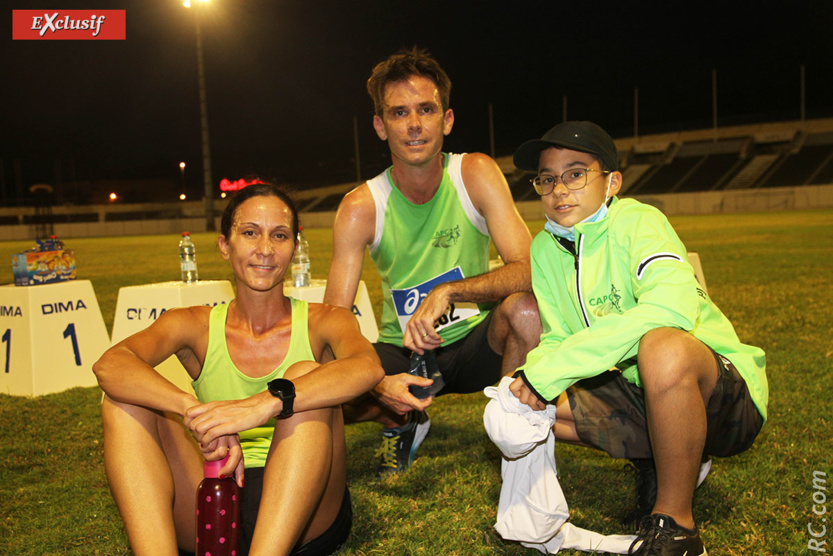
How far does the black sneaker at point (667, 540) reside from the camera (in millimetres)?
2088

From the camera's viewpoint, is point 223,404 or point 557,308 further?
point 557,308

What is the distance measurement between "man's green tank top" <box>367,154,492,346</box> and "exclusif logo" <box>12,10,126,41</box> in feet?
16.5

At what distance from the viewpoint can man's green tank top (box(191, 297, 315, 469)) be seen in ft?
7.77

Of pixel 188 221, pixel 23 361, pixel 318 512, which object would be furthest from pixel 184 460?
pixel 188 221

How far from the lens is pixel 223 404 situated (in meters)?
1.99

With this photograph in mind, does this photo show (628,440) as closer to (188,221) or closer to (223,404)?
(223,404)

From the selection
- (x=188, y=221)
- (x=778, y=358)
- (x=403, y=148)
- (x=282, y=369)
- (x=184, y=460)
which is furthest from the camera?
(x=188, y=221)

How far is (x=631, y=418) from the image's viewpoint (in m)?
2.51

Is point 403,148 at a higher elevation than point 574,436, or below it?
higher

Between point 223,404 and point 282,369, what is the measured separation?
0.40 m

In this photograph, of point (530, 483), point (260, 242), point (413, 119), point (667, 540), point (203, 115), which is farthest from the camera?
point (203, 115)

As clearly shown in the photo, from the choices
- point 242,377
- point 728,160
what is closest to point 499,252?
point 242,377

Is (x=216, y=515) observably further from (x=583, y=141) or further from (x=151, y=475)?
(x=583, y=141)

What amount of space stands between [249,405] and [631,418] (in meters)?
1.41
